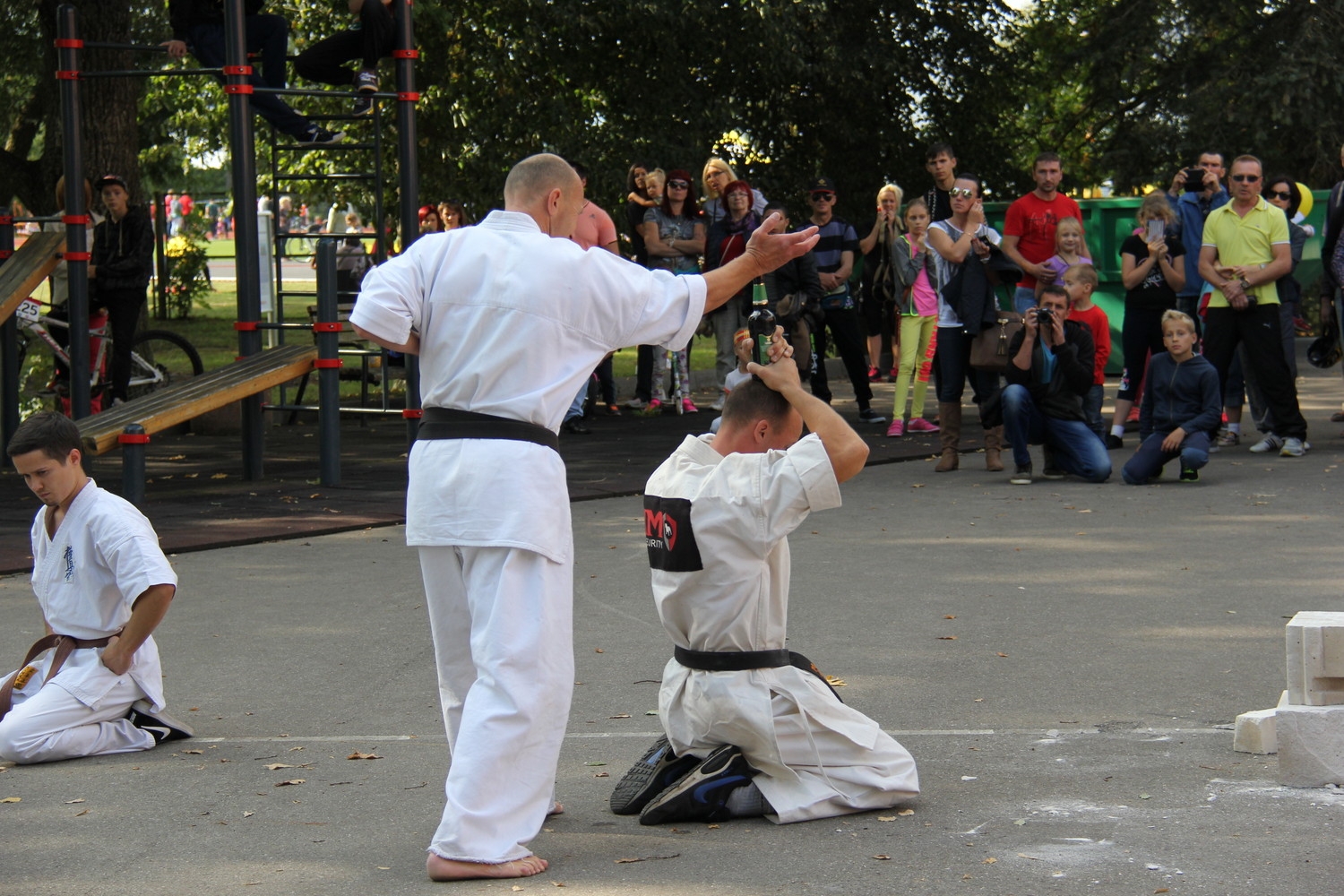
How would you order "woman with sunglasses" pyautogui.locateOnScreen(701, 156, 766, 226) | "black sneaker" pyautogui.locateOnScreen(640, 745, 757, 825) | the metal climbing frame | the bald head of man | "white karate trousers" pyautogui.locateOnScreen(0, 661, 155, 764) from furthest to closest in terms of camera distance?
"woman with sunglasses" pyautogui.locateOnScreen(701, 156, 766, 226)
the metal climbing frame
"white karate trousers" pyautogui.locateOnScreen(0, 661, 155, 764)
"black sneaker" pyautogui.locateOnScreen(640, 745, 757, 825)
the bald head of man

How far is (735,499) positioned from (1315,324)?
2273cm

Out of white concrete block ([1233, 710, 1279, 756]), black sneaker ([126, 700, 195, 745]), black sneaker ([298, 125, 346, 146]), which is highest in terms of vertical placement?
black sneaker ([298, 125, 346, 146])

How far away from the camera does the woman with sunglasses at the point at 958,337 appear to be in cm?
1107

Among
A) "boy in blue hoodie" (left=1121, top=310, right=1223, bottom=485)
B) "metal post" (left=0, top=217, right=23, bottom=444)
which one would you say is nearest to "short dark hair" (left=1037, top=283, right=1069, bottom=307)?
"boy in blue hoodie" (left=1121, top=310, right=1223, bottom=485)

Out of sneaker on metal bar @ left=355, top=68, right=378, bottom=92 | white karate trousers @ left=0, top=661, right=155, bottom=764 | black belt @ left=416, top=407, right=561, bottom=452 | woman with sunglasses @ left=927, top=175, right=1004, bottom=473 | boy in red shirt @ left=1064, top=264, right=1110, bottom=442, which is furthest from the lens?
sneaker on metal bar @ left=355, top=68, right=378, bottom=92

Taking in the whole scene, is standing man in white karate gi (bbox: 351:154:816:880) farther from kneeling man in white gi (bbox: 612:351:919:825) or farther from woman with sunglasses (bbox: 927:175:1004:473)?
woman with sunglasses (bbox: 927:175:1004:473)

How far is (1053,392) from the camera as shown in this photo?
10797mm

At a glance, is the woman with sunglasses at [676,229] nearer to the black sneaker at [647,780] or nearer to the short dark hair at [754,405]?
the short dark hair at [754,405]

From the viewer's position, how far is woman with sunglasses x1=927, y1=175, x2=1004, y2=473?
11.1 meters

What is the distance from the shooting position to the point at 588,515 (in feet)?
32.2

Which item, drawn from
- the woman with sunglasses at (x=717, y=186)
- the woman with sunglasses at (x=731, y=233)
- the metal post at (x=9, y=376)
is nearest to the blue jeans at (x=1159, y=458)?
the woman with sunglasses at (x=731, y=233)

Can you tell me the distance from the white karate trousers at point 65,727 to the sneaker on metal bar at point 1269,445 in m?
8.75

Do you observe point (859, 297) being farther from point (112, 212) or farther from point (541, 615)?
point (541, 615)

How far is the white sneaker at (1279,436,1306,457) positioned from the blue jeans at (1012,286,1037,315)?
200 cm
